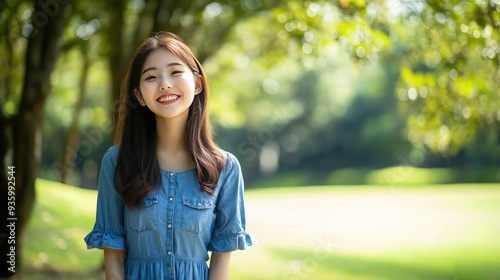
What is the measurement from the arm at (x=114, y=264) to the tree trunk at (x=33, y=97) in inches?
176

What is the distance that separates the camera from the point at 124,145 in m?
2.24

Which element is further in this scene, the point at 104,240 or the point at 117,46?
the point at 117,46

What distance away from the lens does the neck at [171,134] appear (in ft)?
7.47

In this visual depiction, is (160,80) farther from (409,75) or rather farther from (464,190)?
(464,190)

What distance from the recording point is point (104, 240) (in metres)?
2.14

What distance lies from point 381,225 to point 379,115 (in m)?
12.8

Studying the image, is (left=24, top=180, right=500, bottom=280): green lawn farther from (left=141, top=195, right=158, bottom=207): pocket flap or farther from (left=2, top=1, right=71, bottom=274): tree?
(left=141, top=195, right=158, bottom=207): pocket flap

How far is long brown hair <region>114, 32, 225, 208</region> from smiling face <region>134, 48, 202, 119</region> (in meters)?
0.03

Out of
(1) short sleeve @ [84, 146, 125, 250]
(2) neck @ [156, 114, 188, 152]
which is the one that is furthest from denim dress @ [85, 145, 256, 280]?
(2) neck @ [156, 114, 188, 152]

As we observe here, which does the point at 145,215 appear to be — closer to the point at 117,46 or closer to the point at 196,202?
the point at 196,202

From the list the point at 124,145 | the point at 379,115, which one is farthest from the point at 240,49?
the point at 379,115

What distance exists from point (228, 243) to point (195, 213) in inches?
6.0

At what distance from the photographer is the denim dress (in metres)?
2.15

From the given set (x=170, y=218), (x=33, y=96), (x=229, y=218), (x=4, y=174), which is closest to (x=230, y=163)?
(x=229, y=218)
